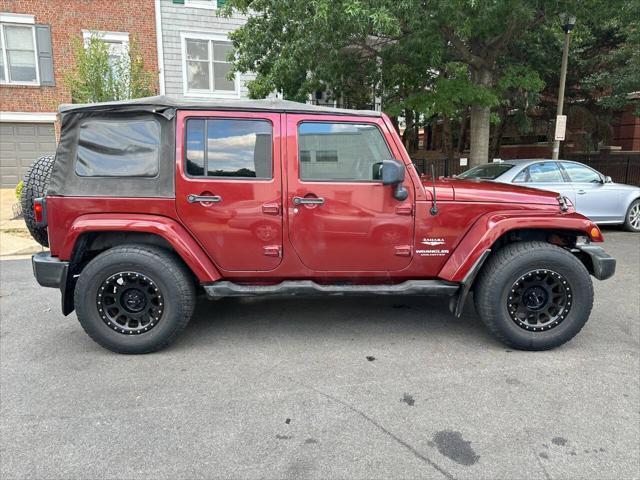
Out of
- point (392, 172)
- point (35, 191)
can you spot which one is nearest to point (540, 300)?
point (392, 172)

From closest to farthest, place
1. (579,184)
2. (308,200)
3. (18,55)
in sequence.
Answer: (308,200), (579,184), (18,55)

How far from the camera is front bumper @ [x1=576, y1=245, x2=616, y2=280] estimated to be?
3738 mm

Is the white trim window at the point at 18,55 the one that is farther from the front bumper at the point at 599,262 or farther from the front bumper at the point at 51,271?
the front bumper at the point at 599,262

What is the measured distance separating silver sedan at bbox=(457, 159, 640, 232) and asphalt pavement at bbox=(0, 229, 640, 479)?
4062mm

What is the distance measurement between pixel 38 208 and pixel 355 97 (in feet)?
42.4

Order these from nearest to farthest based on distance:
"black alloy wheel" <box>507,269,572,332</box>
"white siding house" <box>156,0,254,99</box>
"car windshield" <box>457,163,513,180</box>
→ "black alloy wheel" <box>507,269,572,332</box> < "car windshield" <box>457,163,513,180</box> < "white siding house" <box>156,0,254,99</box>

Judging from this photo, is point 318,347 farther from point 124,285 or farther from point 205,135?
point 205,135

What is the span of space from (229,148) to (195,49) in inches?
559

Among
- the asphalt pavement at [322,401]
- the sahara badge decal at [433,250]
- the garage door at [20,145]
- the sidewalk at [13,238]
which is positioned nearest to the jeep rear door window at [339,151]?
the sahara badge decal at [433,250]

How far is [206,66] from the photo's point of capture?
630 inches

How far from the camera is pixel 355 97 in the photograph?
49.8ft

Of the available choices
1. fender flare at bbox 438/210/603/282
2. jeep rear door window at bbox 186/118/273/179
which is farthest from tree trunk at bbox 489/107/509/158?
jeep rear door window at bbox 186/118/273/179

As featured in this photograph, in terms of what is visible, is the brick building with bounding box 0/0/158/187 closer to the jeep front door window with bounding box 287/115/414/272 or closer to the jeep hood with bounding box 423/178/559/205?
the jeep front door window with bounding box 287/115/414/272

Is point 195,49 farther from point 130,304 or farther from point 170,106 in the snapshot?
point 130,304
